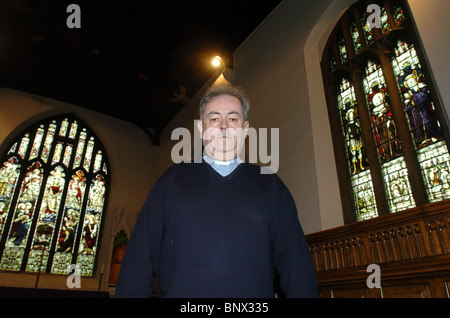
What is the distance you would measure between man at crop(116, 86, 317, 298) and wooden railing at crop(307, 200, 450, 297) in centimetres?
139

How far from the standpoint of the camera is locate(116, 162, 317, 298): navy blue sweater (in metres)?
0.86

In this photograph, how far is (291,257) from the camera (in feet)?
3.17

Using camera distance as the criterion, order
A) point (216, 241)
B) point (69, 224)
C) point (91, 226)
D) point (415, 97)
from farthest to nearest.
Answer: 1. point (91, 226)
2. point (69, 224)
3. point (415, 97)
4. point (216, 241)

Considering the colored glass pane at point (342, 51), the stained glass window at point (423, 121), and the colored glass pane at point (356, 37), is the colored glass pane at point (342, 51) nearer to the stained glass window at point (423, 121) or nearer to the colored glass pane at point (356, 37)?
the colored glass pane at point (356, 37)

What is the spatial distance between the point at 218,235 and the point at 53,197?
8.52 meters

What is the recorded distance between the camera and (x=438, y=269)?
5.99 ft

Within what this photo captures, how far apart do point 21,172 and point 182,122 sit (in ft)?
14.4

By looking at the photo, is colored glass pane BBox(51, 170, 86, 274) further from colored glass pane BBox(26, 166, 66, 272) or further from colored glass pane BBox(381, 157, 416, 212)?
colored glass pane BBox(381, 157, 416, 212)

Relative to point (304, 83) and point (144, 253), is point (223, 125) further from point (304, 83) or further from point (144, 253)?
point (304, 83)

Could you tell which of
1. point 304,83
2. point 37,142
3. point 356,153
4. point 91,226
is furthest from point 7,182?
point 356,153

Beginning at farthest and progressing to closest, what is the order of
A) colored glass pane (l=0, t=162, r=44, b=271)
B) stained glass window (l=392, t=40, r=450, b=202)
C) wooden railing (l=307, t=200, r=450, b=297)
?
colored glass pane (l=0, t=162, r=44, b=271), stained glass window (l=392, t=40, r=450, b=202), wooden railing (l=307, t=200, r=450, b=297)

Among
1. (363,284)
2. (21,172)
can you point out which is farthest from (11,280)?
(363,284)

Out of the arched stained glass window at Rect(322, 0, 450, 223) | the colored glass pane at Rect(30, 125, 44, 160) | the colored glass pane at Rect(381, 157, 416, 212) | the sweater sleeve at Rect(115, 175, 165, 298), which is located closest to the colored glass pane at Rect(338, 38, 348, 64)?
the arched stained glass window at Rect(322, 0, 450, 223)

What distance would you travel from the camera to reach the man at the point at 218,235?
859 millimetres
